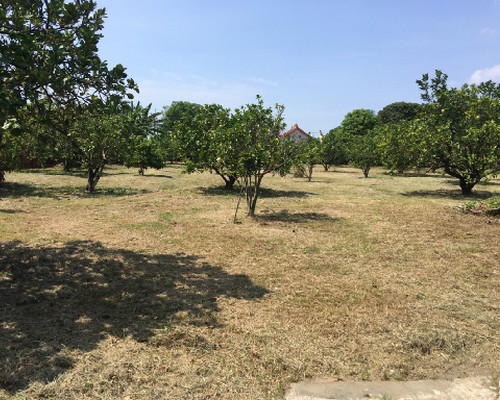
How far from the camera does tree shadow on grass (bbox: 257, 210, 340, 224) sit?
12.8 m

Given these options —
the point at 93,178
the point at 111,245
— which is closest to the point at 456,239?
the point at 111,245

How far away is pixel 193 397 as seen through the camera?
3.63 metres

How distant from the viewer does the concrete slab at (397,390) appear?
376cm

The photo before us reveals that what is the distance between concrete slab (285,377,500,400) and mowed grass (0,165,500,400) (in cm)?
14

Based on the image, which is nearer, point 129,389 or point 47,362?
point 129,389

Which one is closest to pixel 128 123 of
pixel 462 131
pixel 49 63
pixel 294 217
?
pixel 49 63

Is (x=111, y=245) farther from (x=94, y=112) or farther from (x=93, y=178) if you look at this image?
(x=93, y=178)

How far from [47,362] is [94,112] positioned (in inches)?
169

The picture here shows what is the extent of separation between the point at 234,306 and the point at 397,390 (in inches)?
101

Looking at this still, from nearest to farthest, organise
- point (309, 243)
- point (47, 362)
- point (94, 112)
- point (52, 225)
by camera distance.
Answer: point (47, 362) < point (94, 112) < point (309, 243) < point (52, 225)

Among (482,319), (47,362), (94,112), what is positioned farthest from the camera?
(94,112)

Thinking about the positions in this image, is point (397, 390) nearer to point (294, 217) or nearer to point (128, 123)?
point (128, 123)

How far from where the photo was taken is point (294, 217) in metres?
13.4

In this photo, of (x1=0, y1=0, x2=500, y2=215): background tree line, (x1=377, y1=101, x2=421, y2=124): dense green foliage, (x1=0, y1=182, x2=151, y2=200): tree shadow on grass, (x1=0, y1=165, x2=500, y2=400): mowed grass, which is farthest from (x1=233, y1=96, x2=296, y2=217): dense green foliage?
(x1=377, y1=101, x2=421, y2=124): dense green foliage
